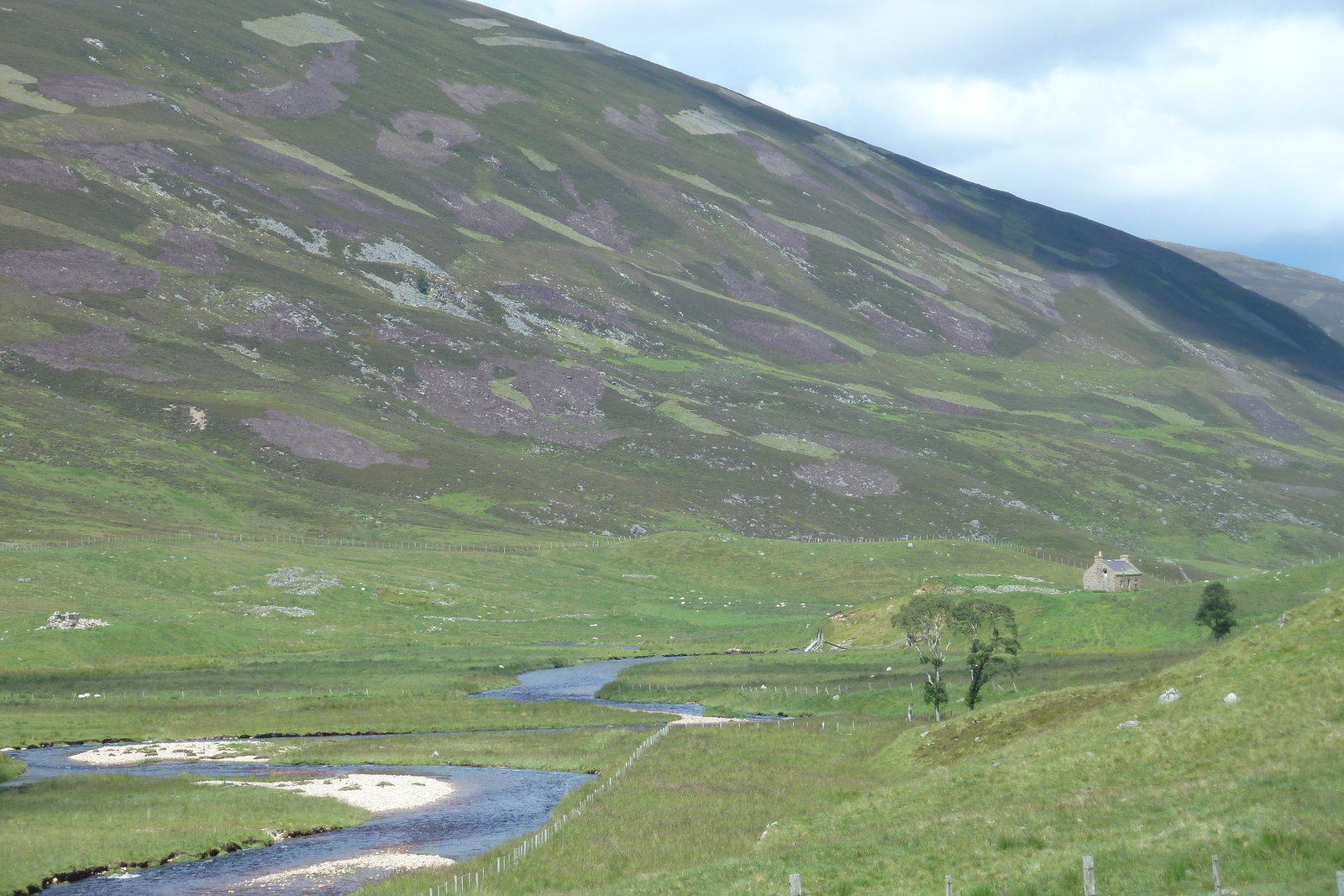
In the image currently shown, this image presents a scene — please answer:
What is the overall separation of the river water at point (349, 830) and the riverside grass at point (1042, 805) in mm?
3713

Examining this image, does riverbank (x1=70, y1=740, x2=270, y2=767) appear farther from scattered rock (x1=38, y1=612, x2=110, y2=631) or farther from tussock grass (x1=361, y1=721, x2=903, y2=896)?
scattered rock (x1=38, y1=612, x2=110, y2=631)

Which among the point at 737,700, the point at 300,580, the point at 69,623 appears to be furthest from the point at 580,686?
the point at 300,580

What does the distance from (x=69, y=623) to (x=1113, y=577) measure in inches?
3756

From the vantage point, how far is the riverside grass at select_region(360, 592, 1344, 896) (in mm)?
27172

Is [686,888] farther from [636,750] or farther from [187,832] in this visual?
[636,750]

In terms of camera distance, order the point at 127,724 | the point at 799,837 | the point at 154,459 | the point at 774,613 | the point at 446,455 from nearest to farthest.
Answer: the point at 799,837
the point at 127,724
the point at 774,613
the point at 154,459
the point at 446,455

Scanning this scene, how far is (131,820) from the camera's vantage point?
50594 mm

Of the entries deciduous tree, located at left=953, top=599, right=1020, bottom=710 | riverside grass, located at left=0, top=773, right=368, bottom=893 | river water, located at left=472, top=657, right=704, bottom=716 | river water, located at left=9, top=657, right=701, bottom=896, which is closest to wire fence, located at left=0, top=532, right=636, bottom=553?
river water, located at left=472, top=657, right=704, bottom=716

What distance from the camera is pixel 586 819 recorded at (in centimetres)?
4906

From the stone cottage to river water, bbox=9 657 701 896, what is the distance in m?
71.9

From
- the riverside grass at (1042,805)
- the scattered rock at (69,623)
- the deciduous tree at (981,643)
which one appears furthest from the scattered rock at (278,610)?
the riverside grass at (1042,805)

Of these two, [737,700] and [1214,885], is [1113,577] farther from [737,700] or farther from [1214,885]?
[1214,885]

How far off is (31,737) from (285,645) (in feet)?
120

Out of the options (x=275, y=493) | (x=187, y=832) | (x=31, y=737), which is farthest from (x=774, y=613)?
(x=187, y=832)
